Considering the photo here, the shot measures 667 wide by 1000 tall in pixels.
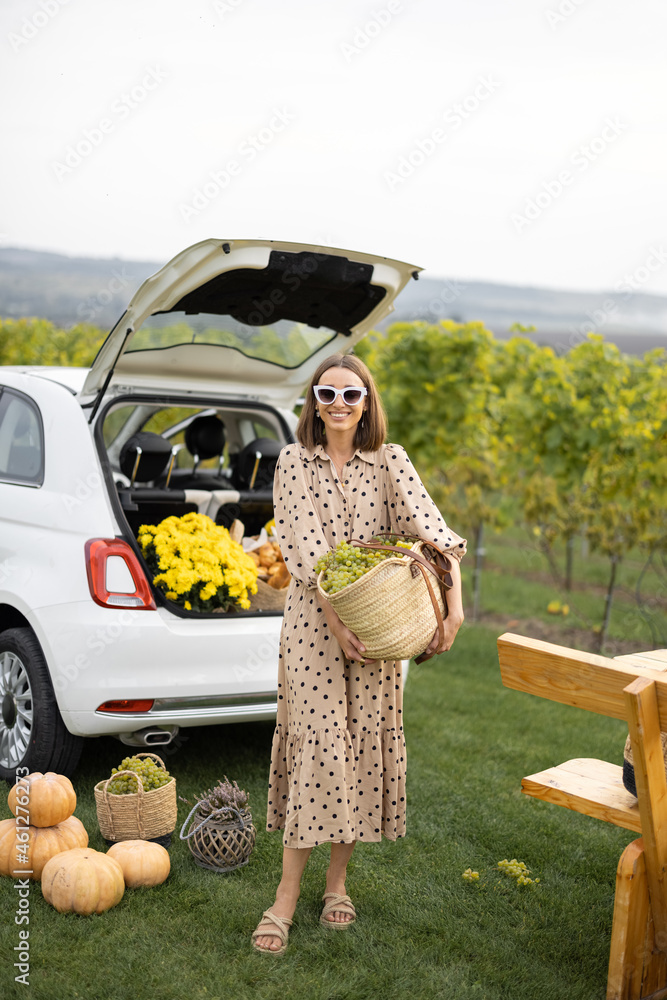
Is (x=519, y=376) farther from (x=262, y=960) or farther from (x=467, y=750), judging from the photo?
(x=262, y=960)

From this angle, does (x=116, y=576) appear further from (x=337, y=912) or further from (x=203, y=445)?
(x=203, y=445)

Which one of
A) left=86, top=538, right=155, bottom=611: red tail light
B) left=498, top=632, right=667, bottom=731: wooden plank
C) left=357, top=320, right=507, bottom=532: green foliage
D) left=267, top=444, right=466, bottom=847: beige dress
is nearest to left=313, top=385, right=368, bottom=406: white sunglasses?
left=267, top=444, right=466, bottom=847: beige dress

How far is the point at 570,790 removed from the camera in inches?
102

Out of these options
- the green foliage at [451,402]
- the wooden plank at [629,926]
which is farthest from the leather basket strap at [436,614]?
the green foliage at [451,402]

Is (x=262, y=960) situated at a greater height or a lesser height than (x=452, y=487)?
lesser

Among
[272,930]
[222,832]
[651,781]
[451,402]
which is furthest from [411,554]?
[451,402]

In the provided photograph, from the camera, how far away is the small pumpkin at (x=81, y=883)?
2.78 metres

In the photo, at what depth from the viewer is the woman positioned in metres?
2.60

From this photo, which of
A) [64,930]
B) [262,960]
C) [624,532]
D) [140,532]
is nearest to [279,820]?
[262,960]

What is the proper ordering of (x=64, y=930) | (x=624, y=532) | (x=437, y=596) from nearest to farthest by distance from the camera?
(x=437, y=596), (x=64, y=930), (x=624, y=532)

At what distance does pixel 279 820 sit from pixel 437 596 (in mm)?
937

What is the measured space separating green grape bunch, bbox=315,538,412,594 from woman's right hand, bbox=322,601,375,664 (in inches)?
3.6

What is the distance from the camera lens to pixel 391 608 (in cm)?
238

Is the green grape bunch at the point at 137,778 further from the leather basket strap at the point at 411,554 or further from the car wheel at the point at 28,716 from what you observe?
the leather basket strap at the point at 411,554
